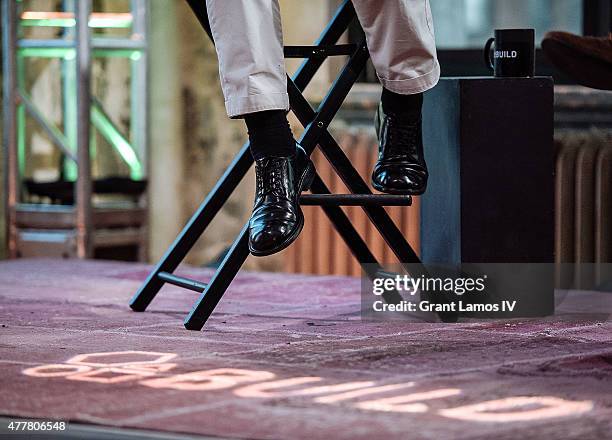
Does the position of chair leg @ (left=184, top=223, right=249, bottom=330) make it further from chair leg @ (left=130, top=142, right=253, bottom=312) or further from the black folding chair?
chair leg @ (left=130, top=142, right=253, bottom=312)

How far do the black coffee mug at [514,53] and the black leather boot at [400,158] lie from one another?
23 cm

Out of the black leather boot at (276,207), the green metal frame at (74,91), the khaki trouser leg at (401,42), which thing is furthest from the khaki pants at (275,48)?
the green metal frame at (74,91)

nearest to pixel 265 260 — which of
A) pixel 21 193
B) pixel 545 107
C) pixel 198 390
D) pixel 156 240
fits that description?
pixel 156 240

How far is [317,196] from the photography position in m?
1.98

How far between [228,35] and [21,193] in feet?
6.08

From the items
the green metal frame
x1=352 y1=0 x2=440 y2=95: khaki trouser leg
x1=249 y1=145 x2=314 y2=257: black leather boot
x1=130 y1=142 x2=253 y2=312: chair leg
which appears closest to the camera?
x1=249 y1=145 x2=314 y2=257: black leather boot

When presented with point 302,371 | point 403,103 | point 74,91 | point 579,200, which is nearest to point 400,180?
point 403,103

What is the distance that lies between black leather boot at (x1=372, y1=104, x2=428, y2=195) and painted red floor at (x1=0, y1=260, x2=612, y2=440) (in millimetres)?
250

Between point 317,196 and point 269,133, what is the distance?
0.16 m

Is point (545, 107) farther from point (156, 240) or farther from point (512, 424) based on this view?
point (156, 240)

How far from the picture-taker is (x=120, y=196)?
377 centimetres

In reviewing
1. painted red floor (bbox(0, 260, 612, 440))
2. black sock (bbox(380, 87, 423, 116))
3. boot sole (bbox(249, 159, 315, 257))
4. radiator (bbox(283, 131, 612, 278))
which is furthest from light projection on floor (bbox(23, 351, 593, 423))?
radiator (bbox(283, 131, 612, 278))

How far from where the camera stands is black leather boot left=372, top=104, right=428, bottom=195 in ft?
6.50

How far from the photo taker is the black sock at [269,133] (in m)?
1.88
